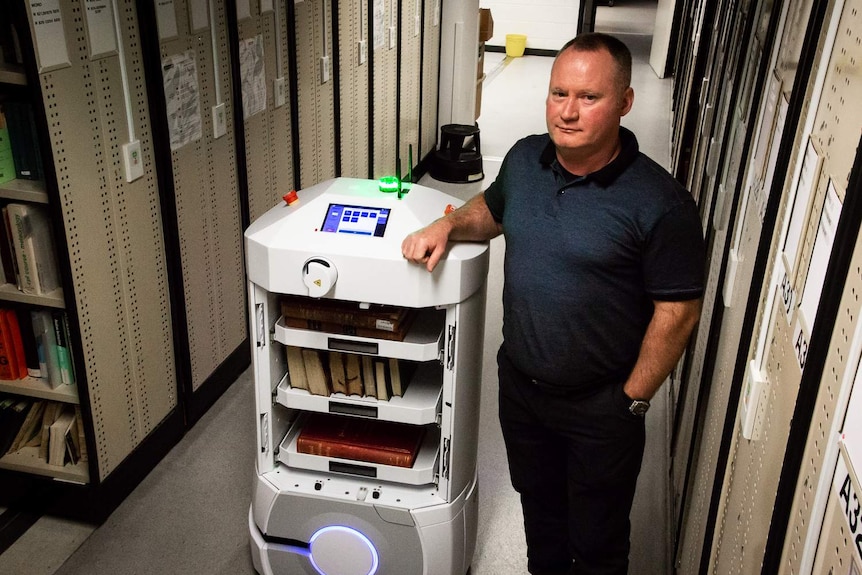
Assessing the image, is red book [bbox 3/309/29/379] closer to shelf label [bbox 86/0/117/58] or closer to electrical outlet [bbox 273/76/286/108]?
→ shelf label [bbox 86/0/117/58]

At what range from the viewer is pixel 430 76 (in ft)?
22.5

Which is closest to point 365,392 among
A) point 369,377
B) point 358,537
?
point 369,377

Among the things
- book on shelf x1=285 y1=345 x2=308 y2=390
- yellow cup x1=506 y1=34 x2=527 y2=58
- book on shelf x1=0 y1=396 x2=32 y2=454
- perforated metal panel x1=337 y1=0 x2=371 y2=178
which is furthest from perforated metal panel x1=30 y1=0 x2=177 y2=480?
yellow cup x1=506 y1=34 x2=527 y2=58

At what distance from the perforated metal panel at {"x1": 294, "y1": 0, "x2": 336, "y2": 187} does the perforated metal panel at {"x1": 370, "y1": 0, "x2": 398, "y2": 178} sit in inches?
31.9

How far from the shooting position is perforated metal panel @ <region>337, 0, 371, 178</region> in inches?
187

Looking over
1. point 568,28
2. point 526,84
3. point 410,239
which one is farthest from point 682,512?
point 568,28

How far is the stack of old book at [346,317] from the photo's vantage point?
2119 mm

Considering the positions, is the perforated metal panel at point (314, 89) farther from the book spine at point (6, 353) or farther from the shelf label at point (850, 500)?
the shelf label at point (850, 500)

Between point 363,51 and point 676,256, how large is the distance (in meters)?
3.69

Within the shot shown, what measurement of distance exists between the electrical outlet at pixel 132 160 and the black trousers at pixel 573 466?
1.45m

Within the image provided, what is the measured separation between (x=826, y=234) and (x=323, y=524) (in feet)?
5.72

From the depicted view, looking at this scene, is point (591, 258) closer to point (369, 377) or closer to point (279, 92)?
point (369, 377)

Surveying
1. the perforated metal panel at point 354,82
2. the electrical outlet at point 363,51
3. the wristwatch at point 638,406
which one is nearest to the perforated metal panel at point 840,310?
the wristwatch at point 638,406

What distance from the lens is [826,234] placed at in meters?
1.07
